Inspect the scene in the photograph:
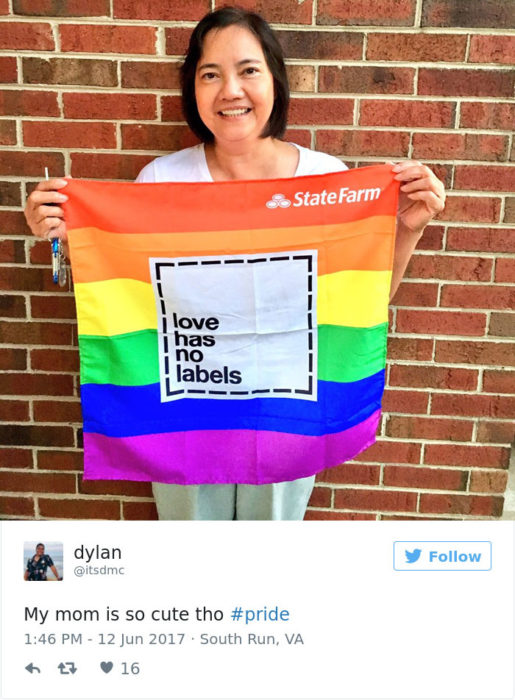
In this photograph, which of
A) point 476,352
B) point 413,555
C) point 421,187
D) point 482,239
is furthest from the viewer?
point 476,352

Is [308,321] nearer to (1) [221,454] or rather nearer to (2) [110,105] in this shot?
(1) [221,454]

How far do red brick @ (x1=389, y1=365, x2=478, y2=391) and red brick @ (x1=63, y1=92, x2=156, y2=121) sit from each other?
1272mm

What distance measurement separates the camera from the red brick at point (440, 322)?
2.70 meters

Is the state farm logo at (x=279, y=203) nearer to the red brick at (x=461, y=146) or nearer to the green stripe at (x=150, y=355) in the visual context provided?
the green stripe at (x=150, y=355)

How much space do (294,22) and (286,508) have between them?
1599mm

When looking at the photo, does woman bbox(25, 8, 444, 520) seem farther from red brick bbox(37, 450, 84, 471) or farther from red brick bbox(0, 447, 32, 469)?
red brick bbox(0, 447, 32, 469)

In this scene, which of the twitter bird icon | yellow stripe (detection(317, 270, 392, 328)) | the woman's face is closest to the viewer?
the twitter bird icon

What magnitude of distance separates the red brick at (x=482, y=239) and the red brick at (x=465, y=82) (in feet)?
1.48

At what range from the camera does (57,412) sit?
285cm

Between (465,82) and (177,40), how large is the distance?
0.97m

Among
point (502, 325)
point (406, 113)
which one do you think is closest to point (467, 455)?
point (502, 325)

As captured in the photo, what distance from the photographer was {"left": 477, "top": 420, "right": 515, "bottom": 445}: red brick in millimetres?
2805

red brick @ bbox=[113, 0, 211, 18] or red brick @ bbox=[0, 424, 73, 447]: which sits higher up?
red brick @ bbox=[113, 0, 211, 18]

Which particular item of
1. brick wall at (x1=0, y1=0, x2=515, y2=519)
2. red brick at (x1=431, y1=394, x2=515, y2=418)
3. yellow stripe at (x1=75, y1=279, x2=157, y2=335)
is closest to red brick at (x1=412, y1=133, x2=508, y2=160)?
brick wall at (x1=0, y1=0, x2=515, y2=519)
